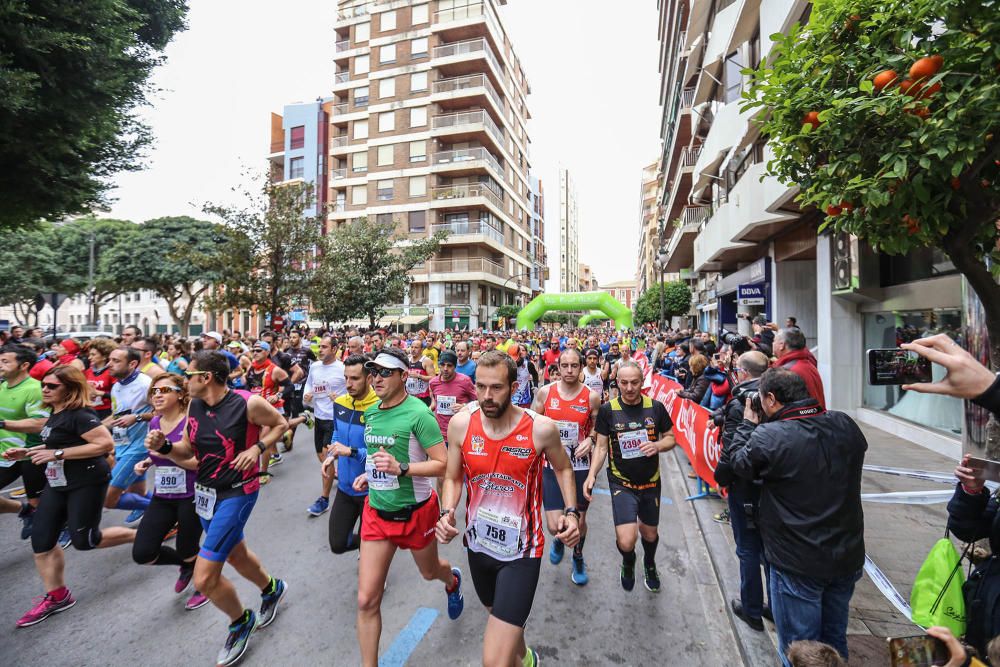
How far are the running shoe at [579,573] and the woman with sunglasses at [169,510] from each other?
304 centimetres

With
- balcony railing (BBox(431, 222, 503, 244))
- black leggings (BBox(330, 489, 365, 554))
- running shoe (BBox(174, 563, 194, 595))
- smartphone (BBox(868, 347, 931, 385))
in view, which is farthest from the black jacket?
balcony railing (BBox(431, 222, 503, 244))

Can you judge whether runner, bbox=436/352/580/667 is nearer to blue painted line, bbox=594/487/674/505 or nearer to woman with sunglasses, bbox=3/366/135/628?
woman with sunglasses, bbox=3/366/135/628

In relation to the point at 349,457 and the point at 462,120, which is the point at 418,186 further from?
the point at 349,457

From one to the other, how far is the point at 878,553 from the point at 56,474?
22.7ft

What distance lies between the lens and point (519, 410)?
2.92 m

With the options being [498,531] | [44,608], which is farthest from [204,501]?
[498,531]

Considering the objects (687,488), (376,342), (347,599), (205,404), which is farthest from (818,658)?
(376,342)

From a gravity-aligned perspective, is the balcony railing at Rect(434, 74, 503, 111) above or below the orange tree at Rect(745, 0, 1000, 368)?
above

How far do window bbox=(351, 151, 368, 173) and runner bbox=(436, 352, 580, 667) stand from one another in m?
42.0

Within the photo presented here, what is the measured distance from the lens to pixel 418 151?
39000mm

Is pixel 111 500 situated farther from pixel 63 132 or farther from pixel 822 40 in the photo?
pixel 63 132

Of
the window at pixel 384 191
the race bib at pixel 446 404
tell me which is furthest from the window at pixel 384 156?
the race bib at pixel 446 404

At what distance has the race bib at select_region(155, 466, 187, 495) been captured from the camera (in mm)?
3561

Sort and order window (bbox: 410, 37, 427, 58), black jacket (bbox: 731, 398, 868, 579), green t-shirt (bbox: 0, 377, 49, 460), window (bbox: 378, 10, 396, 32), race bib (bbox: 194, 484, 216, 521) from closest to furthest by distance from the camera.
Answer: black jacket (bbox: 731, 398, 868, 579)
race bib (bbox: 194, 484, 216, 521)
green t-shirt (bbox: 0, 377, 49, 460)
window (bbox: 410, 37, 427, 58)
window (bbox: 378, 10, 396, 32)
